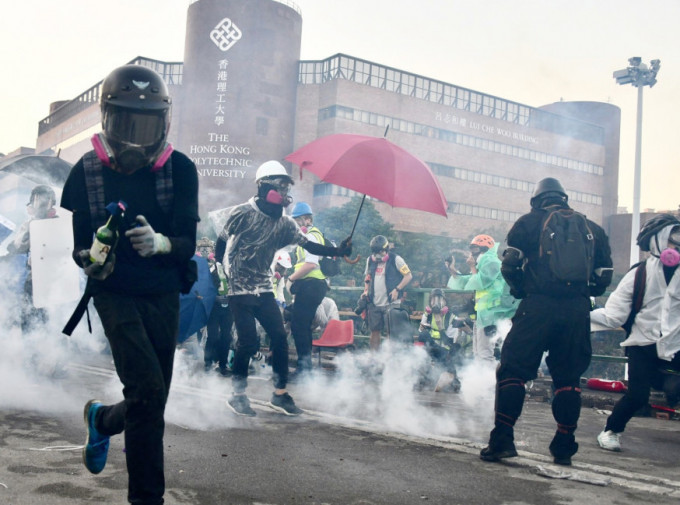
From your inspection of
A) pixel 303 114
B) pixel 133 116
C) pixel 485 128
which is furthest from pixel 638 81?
pixel 485 128

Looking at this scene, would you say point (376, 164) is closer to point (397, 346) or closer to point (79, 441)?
point (79, 441)

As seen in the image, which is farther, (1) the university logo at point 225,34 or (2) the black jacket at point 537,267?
(1) the university logo at point 225,34

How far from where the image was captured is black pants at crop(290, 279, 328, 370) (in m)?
8.59

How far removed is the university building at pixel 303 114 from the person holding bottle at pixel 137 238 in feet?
165

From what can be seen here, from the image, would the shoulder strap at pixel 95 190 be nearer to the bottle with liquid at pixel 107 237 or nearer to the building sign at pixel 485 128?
the bottle with liquid at pixel 107 237

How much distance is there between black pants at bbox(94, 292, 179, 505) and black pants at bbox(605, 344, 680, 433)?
3.50 meters

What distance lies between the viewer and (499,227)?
64875 millimetres

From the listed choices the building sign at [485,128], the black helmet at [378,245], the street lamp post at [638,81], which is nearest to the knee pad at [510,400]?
the black helmet at [378,245]

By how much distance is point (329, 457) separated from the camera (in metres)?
4.39

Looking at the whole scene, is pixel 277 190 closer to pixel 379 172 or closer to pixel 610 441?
pixel 379 172

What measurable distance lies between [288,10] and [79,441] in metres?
57.2

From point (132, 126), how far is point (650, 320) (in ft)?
13.2

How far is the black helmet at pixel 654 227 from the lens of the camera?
5523mm

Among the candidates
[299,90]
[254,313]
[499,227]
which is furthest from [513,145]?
[254,313]
